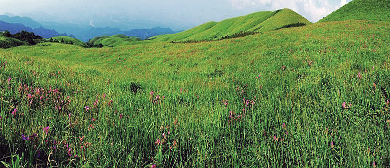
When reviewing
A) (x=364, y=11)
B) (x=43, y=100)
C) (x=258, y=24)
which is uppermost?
(x=258, y=24)

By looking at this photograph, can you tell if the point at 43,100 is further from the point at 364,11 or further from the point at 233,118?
the point at 364,11

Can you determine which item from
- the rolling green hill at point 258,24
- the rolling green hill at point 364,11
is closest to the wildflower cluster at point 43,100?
the rolling green hill at point 258,24

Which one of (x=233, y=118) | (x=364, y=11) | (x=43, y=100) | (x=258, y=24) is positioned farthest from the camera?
(x=258, y=24)

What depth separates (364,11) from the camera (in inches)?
1845

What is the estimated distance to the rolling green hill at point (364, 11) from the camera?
4203 centimetres

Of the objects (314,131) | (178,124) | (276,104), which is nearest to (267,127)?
(314,131)

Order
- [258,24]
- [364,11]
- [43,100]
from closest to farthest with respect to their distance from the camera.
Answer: [43,100]
[364,11]
[258,24]

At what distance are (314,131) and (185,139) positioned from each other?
1.77 m

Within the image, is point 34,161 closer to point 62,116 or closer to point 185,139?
point 62,116

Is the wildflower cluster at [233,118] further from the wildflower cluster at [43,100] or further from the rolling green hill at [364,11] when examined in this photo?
the rolling green hill at [364,11]

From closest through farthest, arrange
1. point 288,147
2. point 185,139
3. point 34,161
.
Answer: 1. point 34,161
2. point 288,147
3. point 185,139

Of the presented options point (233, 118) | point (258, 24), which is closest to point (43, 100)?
point (233, 118)

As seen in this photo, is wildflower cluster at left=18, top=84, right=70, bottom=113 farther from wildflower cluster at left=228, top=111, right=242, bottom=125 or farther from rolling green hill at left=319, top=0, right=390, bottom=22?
rolling green hill at left=319, top=0, right=390, bottom=22

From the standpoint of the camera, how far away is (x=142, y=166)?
6.48ft
